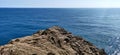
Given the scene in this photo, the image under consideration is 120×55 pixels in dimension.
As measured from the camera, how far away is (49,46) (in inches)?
628

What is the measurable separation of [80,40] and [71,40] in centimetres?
163

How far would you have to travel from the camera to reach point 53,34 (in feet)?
64.5

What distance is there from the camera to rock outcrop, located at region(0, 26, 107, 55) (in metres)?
13.6

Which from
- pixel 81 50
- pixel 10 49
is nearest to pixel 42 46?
pixel 10 49

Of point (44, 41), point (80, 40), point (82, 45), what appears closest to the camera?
point (44, 41)

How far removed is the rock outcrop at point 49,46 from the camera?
13.6m

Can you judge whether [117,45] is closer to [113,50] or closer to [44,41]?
[113,50]

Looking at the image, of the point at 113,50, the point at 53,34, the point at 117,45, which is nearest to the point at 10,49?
the point at 53,34

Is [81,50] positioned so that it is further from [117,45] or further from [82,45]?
[117,45]

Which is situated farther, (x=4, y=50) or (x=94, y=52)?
(x=94, y=52)

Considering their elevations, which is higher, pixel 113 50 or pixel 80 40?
pixel 80 40

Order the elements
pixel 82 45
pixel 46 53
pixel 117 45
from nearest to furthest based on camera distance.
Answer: pixel 46 53 < pixel 82 45 < pixel 117 45

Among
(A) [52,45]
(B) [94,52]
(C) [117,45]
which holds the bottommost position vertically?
(C) [117,45]

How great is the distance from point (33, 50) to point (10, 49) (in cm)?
185
